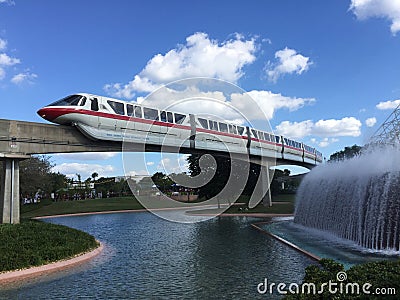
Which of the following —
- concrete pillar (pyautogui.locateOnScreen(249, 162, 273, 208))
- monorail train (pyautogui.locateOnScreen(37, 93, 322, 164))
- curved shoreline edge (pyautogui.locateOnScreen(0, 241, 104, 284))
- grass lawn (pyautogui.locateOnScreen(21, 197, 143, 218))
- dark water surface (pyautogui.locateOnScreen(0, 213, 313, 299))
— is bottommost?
dark water surface (pyautogui.locateOnScreen(0, 213, 313, 299))

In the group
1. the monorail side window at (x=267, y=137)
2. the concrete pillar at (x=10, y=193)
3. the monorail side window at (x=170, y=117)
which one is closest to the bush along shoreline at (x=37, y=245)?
the concrete pillar at (x=10, y=193)

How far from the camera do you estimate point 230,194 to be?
61531 millimetres

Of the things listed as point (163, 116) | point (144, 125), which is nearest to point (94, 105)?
point (144, 125)

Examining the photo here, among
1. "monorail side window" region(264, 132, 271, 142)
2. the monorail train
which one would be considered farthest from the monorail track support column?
"monorail side window" region(264, 132, 271, 142)

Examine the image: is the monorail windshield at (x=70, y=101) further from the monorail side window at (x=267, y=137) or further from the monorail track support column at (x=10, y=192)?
the monorail side window at (x=267, y=137)

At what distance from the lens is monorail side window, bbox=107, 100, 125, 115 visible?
90.5ft

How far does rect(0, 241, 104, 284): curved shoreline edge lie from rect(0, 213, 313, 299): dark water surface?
59 centimetres

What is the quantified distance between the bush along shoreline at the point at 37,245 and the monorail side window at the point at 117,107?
9.93 m

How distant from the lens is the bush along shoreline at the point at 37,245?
15812mm

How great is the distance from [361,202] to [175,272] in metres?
13.9

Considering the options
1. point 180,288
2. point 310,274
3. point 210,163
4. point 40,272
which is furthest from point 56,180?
point 310,274

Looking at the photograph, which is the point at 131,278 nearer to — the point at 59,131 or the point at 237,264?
the point at 237,264

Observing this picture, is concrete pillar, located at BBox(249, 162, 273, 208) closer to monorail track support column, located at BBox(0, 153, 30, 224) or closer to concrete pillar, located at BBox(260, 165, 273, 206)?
concrete pillar, located at BBox(260, 165, 273, 206)

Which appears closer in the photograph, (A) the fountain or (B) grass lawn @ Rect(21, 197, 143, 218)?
(A) the fountain
